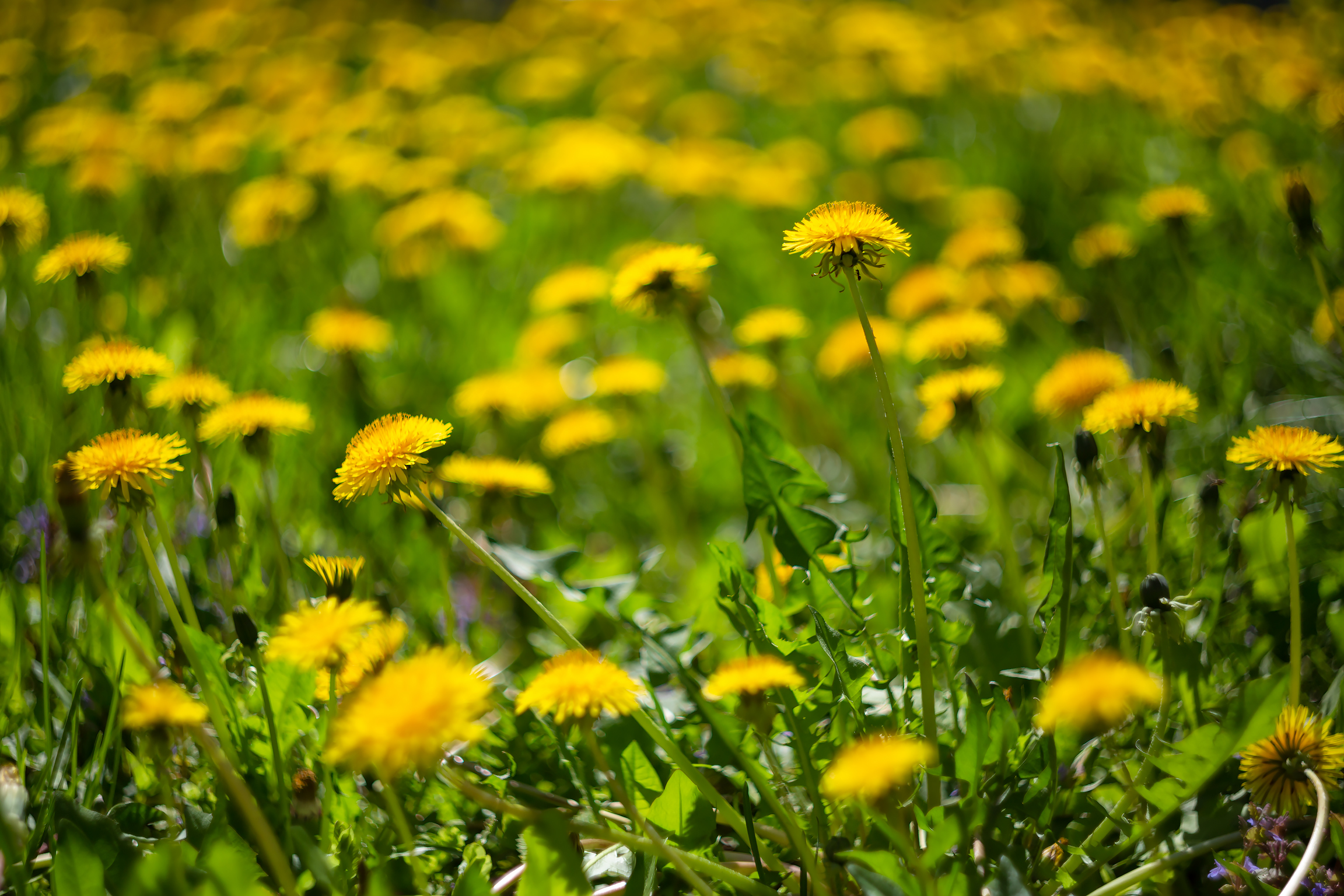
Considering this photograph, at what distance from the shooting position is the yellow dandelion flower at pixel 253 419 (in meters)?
1.38

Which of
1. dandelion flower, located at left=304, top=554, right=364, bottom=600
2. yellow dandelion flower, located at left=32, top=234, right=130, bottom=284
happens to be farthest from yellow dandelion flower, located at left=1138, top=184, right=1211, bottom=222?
yellow dandelion flower, located at left=32, top=234, right=130, bottom=284

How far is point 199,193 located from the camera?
3.12 m

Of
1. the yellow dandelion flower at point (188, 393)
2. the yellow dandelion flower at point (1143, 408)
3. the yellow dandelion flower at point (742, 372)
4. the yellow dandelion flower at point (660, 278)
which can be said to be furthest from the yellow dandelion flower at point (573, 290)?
the yellow dandelion flower at point (1143, 408)

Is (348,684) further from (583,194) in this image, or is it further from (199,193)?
(199,193)

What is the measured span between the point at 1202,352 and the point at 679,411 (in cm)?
125

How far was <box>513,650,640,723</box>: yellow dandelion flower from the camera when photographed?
90 centimetres

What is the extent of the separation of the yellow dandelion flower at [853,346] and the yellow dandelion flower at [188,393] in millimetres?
1145

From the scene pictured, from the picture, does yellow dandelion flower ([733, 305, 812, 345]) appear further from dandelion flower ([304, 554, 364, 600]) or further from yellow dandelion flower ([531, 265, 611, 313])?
dandelion flower ([304, 554, 364, 600])

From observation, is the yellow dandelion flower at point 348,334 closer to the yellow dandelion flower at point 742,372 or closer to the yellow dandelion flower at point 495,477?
the yellow dandelion flower at point 495,477

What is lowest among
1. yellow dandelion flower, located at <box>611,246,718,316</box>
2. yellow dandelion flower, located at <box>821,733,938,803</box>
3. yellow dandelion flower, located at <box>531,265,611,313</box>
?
yellow dandelion flower, located at <box>531,265,611,313</box>

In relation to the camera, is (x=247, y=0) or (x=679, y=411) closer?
(x=679, y=411)

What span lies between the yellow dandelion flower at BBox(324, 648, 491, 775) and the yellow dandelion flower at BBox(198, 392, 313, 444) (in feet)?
2.22

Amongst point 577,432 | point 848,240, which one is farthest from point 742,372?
point 848,240

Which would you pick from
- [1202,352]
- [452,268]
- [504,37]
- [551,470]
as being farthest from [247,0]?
[1202,352]
